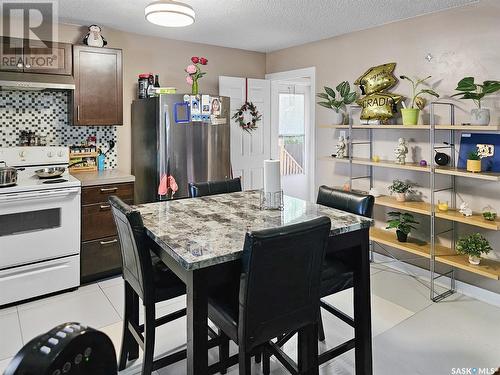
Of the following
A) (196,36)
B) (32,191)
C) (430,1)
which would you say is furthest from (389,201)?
(32,191)

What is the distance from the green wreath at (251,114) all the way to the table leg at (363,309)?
3.04 m

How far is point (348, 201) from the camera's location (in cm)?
228

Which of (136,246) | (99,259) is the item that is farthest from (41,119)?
(136,246)

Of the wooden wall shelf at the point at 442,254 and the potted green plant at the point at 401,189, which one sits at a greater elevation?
the potted green plant at the point at 401,189

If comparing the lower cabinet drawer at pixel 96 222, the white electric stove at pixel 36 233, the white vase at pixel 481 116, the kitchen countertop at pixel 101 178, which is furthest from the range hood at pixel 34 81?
the white vase at pixel 481 116

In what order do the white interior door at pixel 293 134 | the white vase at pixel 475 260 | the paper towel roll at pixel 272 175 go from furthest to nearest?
the white interior door at pixel 293 134 → the white vase at pixel 475 260 → the paper towel roll at pixel 272 175

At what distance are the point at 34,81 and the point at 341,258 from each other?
2880mm

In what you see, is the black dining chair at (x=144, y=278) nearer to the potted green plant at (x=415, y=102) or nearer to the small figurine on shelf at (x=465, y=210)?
the small figurine on shelf at (x=465, y=210)

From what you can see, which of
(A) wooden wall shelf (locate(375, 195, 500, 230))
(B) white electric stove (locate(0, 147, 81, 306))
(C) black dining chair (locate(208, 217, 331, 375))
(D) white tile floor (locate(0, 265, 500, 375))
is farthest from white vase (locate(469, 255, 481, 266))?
(B) white electric stove (locate(0, 147, 81, 306))

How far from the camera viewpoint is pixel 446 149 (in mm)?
3357

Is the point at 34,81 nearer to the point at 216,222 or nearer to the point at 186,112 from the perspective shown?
the point at 186,112

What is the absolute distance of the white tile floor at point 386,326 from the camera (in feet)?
7.59

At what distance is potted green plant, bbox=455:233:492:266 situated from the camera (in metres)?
2.97

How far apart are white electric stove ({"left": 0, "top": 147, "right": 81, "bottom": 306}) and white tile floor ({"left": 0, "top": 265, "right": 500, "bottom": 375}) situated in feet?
0.50
